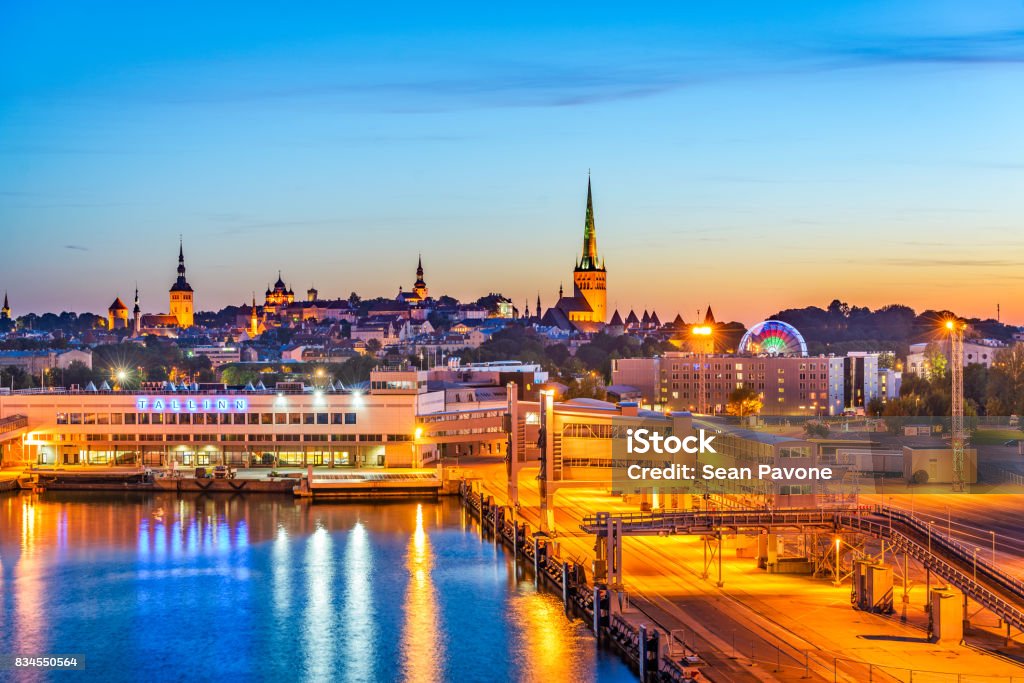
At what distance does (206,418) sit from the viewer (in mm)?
39812

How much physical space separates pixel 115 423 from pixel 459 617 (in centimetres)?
2175

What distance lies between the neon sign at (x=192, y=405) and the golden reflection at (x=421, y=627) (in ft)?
45.6

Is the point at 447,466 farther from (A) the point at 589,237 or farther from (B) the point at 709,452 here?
(A) the point at 589,237

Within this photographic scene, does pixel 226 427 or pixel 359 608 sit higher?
pixel 226 427

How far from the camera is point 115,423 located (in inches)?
1578

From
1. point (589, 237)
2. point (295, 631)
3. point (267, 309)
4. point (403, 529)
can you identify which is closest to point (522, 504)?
point (403, 529)

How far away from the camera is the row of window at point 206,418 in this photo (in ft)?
129

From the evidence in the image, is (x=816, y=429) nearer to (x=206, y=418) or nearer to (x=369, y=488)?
(x=369, y=488)

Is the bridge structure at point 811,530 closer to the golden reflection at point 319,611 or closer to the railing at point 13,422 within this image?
the golden reflection at point 319,611

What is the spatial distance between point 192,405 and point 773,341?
34469mm

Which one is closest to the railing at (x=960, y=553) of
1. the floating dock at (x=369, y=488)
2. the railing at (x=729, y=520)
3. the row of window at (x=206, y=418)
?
the railing at (x=729, y=520)

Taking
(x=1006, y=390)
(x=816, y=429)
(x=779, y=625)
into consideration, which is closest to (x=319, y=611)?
(x=779, y=625)

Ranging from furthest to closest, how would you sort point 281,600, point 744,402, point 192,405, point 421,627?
point 744,402
point 192,405
point 281,600
point 421,627

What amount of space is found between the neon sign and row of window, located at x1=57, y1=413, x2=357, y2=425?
124 millimetres
